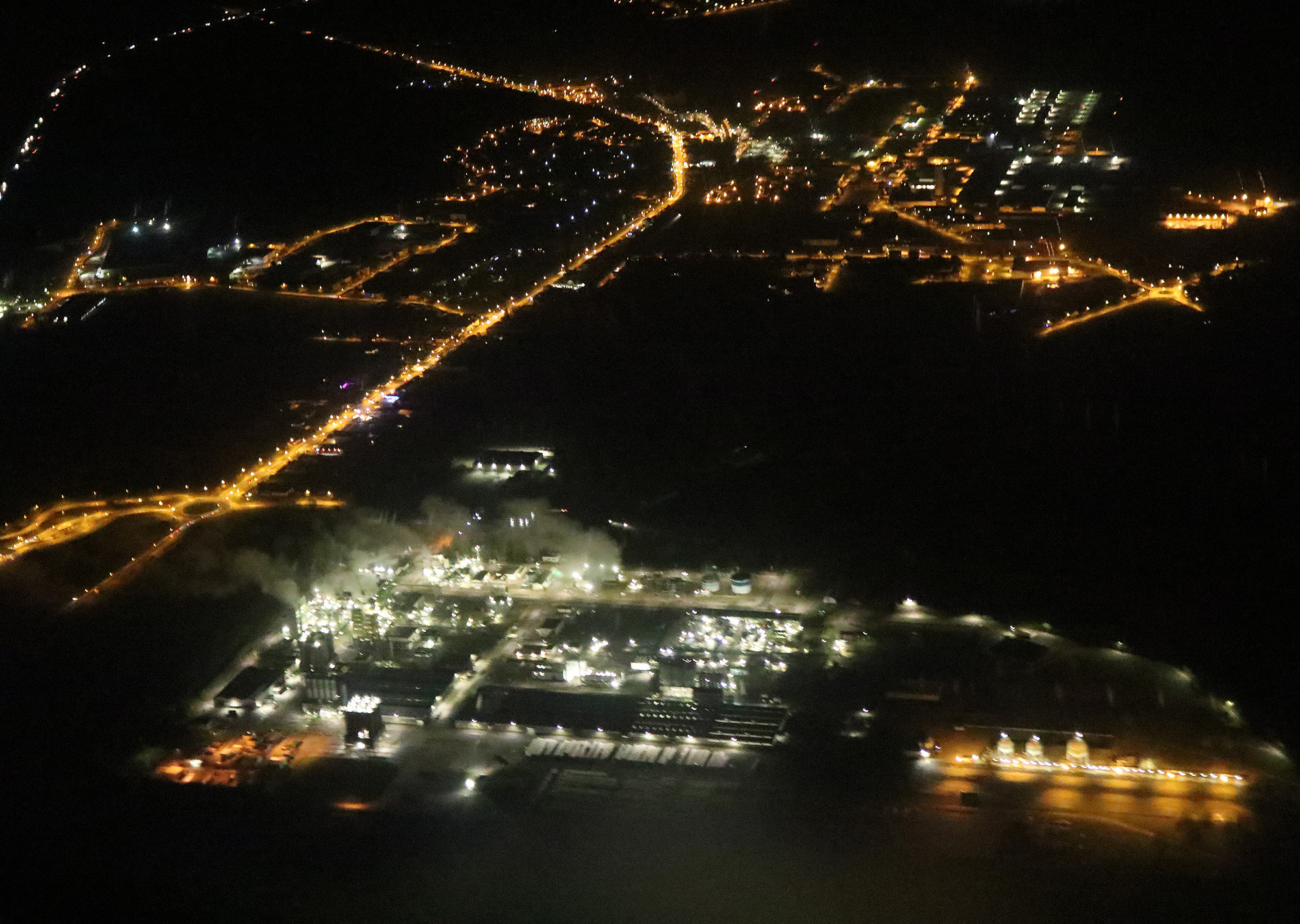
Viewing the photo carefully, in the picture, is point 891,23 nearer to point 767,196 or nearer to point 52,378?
point 767,196

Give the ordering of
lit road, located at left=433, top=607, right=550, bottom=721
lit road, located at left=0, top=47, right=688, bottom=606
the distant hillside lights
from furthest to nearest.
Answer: the distant hillside lights < lit road, located at left=0, top=47, right=688, bottom=606 < lit road, located at left=433, top=607, right=550, bottom=721

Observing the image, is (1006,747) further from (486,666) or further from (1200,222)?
(1200,222)

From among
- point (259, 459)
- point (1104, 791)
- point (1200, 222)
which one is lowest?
point (1104, 791)

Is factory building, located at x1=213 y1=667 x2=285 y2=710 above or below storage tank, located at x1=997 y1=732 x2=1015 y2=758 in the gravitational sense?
below

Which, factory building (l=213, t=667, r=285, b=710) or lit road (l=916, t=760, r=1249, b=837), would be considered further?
factory building (l=213, t=667, r=285, b=710)

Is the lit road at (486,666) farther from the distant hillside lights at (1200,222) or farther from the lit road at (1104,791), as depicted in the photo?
A: the distant hillside lights at (1200,222)

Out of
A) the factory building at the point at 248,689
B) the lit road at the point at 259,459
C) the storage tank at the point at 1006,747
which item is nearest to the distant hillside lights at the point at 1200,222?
the lit road at the point at 259,459

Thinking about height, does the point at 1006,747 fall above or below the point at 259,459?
below

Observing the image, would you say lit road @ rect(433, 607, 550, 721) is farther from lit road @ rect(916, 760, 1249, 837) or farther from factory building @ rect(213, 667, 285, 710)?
lit road @ rect(916, 760, 1249, 837)

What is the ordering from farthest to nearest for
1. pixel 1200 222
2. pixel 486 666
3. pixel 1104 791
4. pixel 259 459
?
pixel 1200 222 < pixel 259 459 < pixel 486 666 < pixel 1104 791

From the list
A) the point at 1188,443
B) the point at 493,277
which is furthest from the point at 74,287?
the point at 1188,443

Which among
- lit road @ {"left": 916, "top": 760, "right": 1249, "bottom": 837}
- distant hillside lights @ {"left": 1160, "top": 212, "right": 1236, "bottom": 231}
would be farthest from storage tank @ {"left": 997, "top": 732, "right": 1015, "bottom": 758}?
distant hillside lights @ {"left": 1160, "top": 212, "right": 1236, "bottom": 231}

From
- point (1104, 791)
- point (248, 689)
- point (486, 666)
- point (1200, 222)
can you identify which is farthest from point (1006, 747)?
point (1200, 222)
